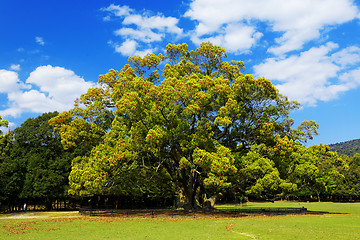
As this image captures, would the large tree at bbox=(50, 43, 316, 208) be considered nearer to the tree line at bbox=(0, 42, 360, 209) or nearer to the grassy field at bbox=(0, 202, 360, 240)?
the tree line at bbox=(0, 42, 360, 209)

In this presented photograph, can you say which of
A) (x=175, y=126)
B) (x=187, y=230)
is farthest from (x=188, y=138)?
(x=187, y=230)

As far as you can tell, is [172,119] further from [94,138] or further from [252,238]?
[252,238]

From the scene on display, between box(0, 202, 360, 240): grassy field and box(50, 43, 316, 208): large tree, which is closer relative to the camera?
box(0, 202, 360, 240): grassy field

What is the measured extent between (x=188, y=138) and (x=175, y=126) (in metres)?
2.01

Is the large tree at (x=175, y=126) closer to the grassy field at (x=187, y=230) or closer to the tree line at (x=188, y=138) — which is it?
the tree line at (x=188, y=138)

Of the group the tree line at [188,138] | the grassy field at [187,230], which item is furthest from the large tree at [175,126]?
the grassy field at [187,230]

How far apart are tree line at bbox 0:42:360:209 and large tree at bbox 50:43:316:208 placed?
98 mm

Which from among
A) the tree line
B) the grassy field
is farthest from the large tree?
the grassy field

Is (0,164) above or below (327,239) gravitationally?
above

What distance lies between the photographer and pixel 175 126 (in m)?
28.0

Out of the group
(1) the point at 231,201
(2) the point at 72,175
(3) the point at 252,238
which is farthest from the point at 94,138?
(1) the point at 231,201

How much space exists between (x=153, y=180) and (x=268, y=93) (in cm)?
1517

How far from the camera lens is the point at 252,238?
528 inches

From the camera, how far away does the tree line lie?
82.6 ft
